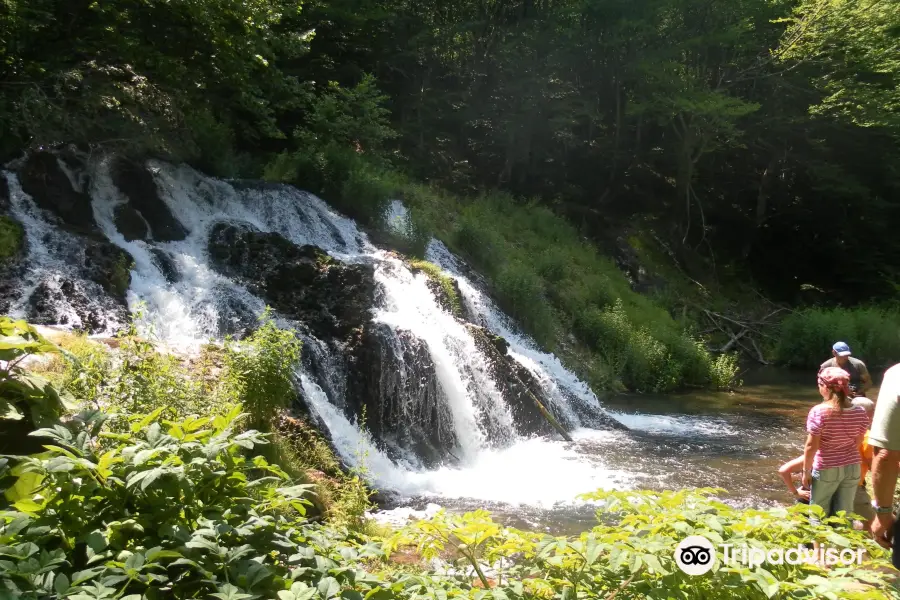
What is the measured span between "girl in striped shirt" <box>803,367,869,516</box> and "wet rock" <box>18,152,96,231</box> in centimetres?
1013

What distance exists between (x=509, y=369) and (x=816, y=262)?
67.0ft

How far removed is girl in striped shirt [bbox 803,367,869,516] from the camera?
4.49 meters

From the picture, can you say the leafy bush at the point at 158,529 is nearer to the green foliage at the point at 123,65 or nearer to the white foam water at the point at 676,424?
the white foam water at the point at 676,424

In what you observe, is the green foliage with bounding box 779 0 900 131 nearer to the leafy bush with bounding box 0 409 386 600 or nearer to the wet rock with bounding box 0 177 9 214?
the wet rock with bounding box 0 177 9 214

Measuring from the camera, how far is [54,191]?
10.8 metres

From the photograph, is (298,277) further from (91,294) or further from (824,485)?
(824,485)

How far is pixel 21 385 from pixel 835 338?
777 inches

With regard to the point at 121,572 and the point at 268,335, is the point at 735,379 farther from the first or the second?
the point at 121,572

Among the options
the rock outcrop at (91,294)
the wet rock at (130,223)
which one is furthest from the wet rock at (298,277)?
the rock outcrop at (91,294)

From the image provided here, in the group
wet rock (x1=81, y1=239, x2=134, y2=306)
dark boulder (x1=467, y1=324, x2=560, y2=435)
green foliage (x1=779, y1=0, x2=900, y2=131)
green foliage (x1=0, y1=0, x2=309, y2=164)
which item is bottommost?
dark boulder (x1=467, y1=324, x2=560, y2=435)

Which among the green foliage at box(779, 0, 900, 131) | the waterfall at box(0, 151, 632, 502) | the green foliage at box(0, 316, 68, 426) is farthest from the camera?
the green foliage at box(779, 0, 900, 131)

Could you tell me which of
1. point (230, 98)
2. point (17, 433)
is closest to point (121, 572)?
point (17, 433)

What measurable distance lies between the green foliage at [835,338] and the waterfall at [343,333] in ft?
28.8

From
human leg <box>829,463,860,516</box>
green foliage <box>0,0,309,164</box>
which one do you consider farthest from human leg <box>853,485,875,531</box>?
green foliage <box>0,0,309,164</box>
